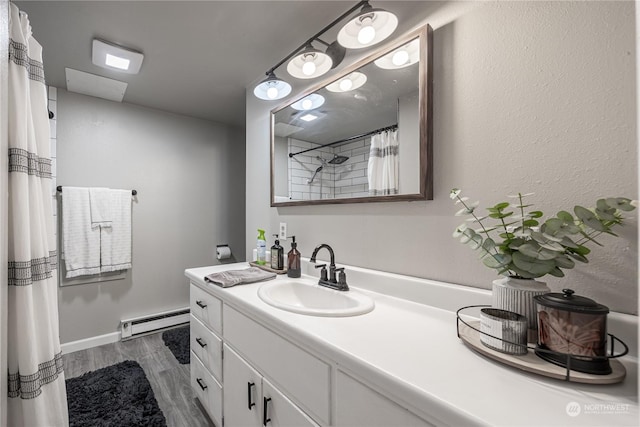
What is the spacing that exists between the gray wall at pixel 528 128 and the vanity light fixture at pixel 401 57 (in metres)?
0.08

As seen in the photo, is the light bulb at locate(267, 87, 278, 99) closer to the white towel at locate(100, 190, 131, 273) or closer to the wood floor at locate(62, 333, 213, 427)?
the white towel at locate(100, 190, 131, 273)

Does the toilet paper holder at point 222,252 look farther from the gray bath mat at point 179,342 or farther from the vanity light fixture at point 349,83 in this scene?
the vanity light fixture at point 349,83

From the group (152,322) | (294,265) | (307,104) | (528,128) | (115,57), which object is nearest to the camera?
(528,128)

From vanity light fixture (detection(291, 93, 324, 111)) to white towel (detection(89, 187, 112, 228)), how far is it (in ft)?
6.31

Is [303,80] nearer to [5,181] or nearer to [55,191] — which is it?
[5,181]

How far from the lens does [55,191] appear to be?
2135 millimetres

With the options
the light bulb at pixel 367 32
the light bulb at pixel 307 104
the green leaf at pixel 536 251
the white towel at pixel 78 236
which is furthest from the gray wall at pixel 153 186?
the green leaf at pixel 536 251

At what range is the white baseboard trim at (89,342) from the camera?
7.19ft

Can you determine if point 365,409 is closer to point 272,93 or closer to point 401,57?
point 401,57

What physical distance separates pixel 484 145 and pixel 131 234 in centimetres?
288

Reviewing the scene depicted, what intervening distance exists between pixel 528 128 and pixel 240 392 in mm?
1453

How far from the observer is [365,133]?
50.5 inches

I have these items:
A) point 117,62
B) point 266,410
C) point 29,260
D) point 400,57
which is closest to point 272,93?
point 400,57

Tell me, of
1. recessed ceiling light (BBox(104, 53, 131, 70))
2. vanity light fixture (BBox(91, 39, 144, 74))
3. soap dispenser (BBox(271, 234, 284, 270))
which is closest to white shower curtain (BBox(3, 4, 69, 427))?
vanity light fixture (BBox(91, 39, 144, 74))
